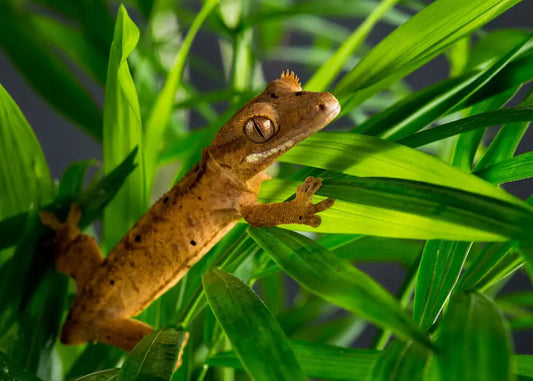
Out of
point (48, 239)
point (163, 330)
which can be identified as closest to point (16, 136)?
point (48, 239)

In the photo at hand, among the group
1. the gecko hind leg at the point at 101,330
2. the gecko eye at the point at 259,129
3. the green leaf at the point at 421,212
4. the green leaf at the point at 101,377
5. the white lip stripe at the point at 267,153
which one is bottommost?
the green leaf at the point at 101,377

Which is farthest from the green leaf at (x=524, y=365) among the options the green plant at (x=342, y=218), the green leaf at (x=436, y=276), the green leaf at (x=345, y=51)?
the green leaf at (x=345, y=51)

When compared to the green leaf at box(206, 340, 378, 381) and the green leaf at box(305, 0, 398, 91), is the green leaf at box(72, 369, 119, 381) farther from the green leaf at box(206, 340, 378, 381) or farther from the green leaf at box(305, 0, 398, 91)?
the green leaf at box(305, 0, 398, 91)

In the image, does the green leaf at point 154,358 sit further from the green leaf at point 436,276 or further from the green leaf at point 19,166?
the green leaf at point 19,166

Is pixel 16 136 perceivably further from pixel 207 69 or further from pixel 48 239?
pixel 207 69

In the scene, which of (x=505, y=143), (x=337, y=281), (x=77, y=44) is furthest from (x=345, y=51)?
(x=77, y=44)

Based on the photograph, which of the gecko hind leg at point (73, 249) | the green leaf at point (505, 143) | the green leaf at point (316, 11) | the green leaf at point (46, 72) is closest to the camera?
the green leaf at point (505, 143)

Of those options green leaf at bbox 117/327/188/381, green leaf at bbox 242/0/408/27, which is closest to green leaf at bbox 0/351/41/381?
green leaf at bbox 117/327/188/381
